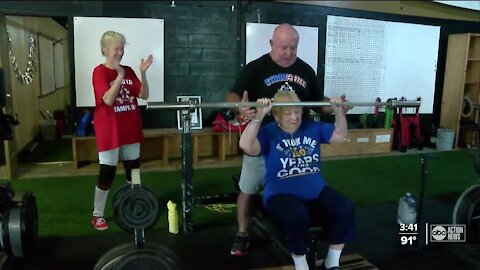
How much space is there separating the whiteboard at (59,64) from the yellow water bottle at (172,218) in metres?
4.77

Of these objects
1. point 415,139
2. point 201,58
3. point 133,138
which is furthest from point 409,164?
point 133,138

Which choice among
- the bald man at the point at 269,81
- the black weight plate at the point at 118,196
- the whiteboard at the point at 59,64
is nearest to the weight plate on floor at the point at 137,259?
the black weight plate at the point at 118,196

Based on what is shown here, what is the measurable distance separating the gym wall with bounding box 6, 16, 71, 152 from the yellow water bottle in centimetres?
243

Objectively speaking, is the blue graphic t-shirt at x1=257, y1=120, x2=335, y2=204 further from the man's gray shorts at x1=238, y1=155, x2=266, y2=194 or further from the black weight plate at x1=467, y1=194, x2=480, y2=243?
the black weight plate at x1=467, y1=194, x2=480, y2=243

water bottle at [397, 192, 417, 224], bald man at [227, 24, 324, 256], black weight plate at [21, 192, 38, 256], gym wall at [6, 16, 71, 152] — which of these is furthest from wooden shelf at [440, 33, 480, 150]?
gym wall at [6, 16, 71, 152]

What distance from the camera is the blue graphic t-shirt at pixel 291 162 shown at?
1.96 m

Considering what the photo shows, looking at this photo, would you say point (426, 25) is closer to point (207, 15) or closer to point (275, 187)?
point (207, 15)

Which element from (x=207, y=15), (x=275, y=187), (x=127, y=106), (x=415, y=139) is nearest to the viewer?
(x=275, y=187)

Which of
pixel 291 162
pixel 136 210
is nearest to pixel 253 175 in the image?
pixel 291 162

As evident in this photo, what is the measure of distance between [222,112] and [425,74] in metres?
2.95

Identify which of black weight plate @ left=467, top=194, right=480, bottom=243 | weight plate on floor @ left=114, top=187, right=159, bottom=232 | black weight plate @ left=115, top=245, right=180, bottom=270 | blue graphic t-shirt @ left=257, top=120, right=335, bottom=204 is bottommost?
black weight plate @ left=467, top=194, right=480, bottom=243

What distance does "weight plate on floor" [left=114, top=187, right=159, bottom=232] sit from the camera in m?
1.89

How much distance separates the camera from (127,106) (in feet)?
8.42

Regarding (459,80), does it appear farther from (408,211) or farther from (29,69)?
(29,69)
